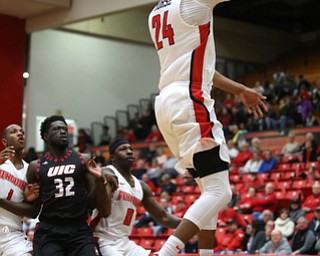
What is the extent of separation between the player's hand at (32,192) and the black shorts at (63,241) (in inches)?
10.3

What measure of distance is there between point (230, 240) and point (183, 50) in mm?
8083

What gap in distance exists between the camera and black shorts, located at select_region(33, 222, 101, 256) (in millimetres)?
5391

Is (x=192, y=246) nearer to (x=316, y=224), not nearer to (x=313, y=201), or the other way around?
(x=316, y=224)

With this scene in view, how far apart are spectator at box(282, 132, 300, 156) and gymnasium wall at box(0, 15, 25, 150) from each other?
20.3 ft

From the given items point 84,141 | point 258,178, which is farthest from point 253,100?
point 84,141

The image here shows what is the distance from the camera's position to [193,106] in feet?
14.2

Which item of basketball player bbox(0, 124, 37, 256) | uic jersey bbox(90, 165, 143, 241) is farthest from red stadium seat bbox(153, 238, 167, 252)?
basketball player bbox(0, 124, 37, 256)

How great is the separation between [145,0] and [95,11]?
1461 mm

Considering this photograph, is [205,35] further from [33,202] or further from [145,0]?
[145,0]

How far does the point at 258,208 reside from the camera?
13.1 m

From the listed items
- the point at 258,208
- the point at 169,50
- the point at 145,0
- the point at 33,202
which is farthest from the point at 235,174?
the point at 169,50

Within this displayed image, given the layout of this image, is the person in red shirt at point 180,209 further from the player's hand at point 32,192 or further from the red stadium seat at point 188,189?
the player's hand at point 32,192

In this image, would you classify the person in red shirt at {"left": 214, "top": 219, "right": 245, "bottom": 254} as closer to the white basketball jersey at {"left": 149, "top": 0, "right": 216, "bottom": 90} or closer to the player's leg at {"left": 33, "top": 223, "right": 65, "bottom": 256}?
Result: the player's leg at {"left": 33, "top": 223, "right": 65, "bottom": 256}

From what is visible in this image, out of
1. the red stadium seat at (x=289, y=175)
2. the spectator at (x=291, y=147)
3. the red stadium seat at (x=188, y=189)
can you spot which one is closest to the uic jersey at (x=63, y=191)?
the red stadium seat at (x=289, y=175)
